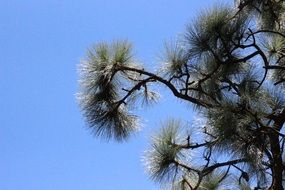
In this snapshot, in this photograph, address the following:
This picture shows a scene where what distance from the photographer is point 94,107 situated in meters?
2.71

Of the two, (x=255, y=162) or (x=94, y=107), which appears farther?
(x=94, y=107)

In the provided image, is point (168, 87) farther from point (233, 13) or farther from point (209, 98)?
point (233, 13)

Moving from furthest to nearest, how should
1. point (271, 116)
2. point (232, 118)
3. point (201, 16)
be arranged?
point (201, 16)
point (271, 116)
point (232, 118)

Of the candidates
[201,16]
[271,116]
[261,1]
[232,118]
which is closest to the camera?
[232,118]

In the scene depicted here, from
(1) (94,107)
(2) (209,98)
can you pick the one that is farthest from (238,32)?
(1) (94,107)

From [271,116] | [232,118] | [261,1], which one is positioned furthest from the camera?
[261,1]

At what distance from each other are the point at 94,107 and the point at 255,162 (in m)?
0.70

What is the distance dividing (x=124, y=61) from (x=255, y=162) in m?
0.67

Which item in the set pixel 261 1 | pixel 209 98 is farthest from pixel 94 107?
pixel 261 1

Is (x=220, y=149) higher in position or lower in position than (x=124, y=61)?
lower

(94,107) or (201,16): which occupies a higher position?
(201,16)

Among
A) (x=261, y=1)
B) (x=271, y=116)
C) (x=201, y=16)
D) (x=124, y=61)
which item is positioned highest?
(x=261, y=1)

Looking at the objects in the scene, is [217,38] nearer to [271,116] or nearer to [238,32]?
[238,32]

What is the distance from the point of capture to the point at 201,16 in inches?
106
